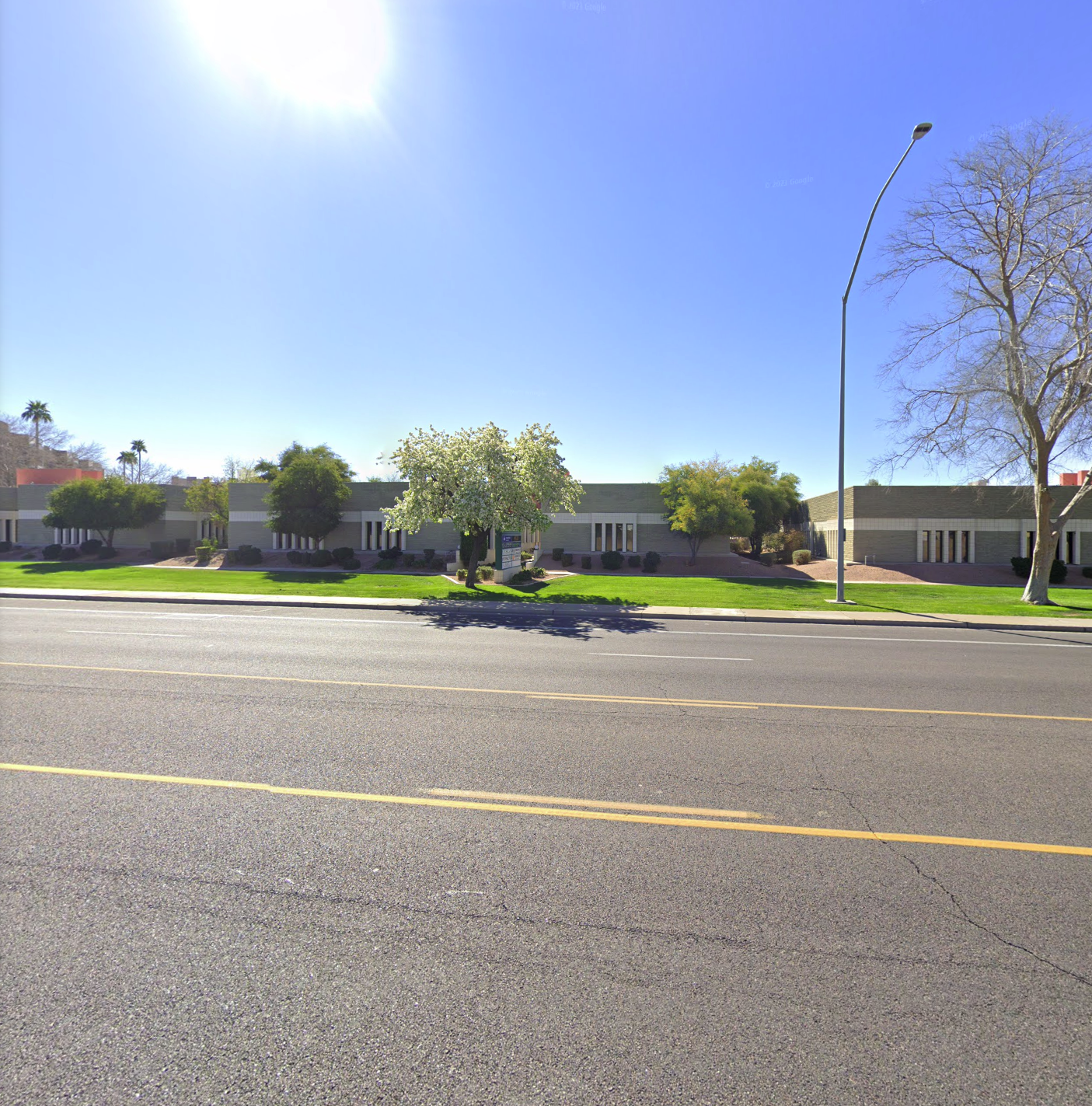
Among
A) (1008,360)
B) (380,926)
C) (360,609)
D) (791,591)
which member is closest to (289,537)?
(360,609)

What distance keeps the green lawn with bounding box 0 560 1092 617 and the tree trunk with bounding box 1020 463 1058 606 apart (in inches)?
27.7

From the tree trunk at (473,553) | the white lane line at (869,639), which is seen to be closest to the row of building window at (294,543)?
the tree trunk at (473,553)

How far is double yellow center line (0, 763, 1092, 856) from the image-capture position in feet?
14.9

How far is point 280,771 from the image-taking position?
5.73 meters

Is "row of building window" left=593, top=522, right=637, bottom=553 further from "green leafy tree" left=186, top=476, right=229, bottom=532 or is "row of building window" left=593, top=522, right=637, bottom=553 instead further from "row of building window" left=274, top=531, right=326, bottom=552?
"green leafy tree" left=186, top=476, right=229, bottom=532

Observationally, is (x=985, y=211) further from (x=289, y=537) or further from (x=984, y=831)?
(x=289, y=537)

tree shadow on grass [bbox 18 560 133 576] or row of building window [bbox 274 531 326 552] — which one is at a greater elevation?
row of building window [bbox 274 531 326 552]

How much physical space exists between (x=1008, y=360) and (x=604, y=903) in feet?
82.6

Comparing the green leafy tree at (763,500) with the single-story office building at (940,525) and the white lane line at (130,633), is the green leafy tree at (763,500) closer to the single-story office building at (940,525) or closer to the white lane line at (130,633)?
the single-story office building at (940,525)

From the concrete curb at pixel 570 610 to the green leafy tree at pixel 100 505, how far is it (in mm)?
21306

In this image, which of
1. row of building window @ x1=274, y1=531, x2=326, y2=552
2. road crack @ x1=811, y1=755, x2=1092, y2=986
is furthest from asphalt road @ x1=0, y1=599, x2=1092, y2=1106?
row of building window @ x1=274, y1=531, x2=326, y2=552

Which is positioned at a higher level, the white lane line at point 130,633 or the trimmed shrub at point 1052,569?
the trimmed shrub at point 1052,569

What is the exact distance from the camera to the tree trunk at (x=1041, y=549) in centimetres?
2244

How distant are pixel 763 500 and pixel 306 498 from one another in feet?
98.4
